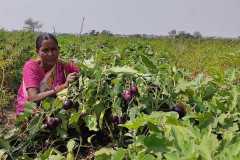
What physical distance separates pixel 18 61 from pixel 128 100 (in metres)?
7.78

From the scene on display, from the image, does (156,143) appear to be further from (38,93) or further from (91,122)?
(38,93)

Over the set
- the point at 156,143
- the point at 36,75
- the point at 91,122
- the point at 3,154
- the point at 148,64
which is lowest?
the point at 3,154

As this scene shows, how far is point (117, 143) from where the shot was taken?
9.05 ft

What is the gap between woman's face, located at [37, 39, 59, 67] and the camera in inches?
136

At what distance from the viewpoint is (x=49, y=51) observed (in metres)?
3.47

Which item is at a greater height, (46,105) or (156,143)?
(156,143)

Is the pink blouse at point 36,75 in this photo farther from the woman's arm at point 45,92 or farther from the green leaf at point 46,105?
the green leaf at point 46,105

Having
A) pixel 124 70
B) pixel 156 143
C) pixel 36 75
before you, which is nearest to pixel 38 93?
pixel 36 75

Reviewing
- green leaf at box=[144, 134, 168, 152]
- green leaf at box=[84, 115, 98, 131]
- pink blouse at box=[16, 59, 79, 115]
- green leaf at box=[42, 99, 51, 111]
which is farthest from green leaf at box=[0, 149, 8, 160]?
green leaf at box=[144, 134, 168, 152]

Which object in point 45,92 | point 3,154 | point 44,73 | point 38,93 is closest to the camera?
point 3,154

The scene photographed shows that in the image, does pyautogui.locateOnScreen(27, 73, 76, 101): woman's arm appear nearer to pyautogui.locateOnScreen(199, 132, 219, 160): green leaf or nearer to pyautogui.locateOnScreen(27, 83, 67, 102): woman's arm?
pyautogui.locateOnScreen(27, 83, 67, 102): woman's arm

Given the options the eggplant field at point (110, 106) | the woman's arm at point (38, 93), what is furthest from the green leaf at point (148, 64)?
the woman's arm at point (38, 93)

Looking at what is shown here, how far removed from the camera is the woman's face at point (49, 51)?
11.3ft

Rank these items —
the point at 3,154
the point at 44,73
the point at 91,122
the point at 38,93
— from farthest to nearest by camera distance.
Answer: the point at 44,73 → the point at 38,93 → the point at 91,122 → the point at 3,154
